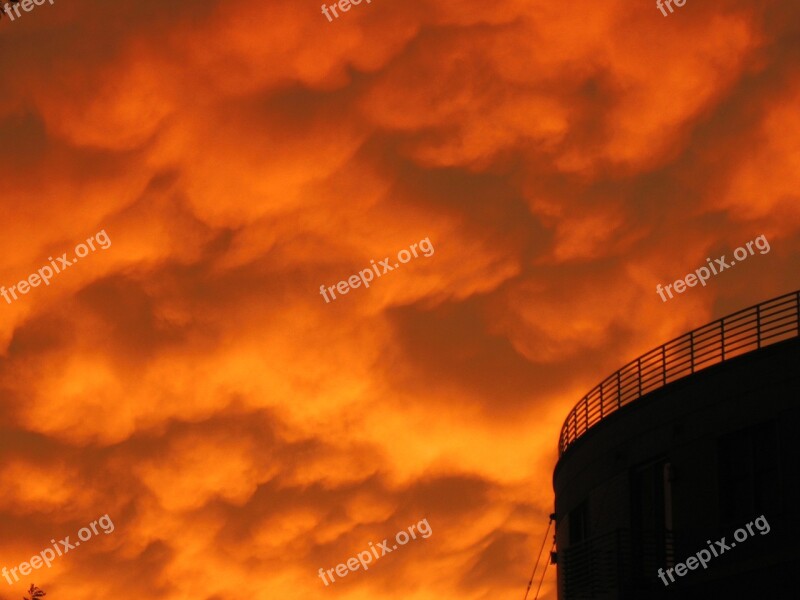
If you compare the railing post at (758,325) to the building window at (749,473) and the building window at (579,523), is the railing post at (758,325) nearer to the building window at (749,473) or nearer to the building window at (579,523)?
the building window at (749,473)

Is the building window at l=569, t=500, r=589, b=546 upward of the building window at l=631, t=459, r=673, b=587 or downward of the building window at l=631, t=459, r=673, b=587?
upward

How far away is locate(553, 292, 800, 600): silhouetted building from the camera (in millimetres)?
26125

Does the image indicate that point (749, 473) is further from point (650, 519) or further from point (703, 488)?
point (650, 519)

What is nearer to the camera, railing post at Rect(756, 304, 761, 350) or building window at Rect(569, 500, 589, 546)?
railing post at Rect(756, 304, 761, 350)

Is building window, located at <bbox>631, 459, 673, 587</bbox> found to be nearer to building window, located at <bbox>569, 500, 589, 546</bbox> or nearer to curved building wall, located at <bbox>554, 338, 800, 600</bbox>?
curved building wall, located at <bbox>554, 338, 800, 600</bbox>

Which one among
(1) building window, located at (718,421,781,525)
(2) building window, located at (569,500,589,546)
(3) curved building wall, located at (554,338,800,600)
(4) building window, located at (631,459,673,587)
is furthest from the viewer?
(2) building window, located at (569,500,589,546)

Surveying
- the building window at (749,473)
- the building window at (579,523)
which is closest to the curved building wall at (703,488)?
the building window at (749,473)

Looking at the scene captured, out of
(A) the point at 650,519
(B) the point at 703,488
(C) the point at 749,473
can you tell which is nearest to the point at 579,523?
(A) the point at 650,519

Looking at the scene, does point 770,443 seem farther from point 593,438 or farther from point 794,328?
point 593,438

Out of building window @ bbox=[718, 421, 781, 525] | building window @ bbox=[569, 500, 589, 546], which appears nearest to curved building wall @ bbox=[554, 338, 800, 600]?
building window @ bbox=[718, 421, 781, 525]

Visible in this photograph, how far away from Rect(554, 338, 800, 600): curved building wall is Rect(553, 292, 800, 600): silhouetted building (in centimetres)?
3

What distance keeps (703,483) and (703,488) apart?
0.12 metres

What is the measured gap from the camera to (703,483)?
92.1 ft

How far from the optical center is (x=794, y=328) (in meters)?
26.8
